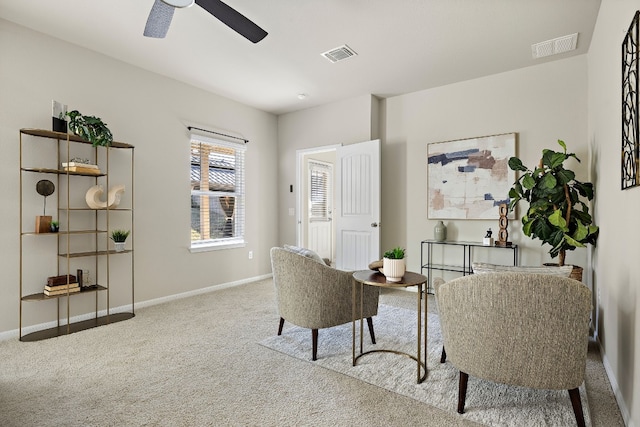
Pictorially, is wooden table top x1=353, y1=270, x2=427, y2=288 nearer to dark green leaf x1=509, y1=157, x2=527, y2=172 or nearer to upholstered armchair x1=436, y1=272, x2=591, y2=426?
upholstered armchair x1=436, y1=272, x2=591, y2=426

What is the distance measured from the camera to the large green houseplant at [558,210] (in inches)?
117

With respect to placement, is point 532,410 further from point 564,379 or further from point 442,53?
point 442,53

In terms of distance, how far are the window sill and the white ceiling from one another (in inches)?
83.2

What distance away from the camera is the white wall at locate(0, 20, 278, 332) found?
3.07 m

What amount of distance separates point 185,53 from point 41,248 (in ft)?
7.69

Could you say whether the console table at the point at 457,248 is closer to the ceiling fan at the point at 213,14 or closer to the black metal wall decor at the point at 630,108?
the black metal wall decor at the point at 630,108

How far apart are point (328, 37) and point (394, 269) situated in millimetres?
2252

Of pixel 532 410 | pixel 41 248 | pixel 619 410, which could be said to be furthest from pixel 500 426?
pixel 41 248

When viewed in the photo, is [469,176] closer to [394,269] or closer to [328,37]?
[328,37]

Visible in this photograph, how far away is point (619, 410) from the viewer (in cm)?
193

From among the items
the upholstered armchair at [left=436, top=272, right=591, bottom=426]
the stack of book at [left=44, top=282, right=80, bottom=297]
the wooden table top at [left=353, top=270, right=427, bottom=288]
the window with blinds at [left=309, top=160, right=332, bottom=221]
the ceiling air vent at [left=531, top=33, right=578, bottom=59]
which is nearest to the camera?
the upholstered armchair at [left=436, top=272, right=591, bottom=426]

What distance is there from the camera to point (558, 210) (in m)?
3.03

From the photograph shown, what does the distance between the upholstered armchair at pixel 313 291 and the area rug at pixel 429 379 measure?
0.87 ft

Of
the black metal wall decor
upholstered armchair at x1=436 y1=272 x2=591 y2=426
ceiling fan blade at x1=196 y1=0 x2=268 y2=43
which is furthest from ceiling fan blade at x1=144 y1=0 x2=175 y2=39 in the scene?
the black metal wall decor
